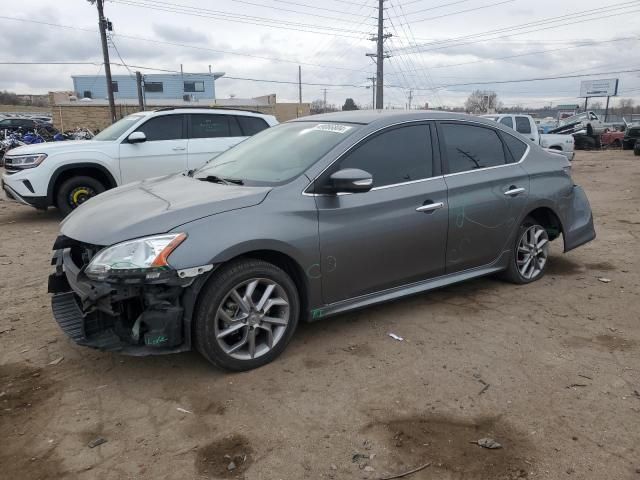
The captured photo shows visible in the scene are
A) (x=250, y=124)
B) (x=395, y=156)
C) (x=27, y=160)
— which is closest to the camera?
(x=395, y=156)

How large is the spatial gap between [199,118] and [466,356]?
22.8ft

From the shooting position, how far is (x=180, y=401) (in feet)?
10.1

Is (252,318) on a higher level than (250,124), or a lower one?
lower

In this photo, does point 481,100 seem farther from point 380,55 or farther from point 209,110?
point 209,110

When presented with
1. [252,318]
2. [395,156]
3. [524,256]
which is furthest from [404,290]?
[524,256]

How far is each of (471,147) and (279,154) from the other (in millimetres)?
1737

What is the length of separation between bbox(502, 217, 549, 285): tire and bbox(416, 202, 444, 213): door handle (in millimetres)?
1186

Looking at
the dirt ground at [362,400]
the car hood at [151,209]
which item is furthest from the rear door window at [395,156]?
the dirt ground at [362,400]

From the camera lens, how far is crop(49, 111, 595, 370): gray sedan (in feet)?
10.1

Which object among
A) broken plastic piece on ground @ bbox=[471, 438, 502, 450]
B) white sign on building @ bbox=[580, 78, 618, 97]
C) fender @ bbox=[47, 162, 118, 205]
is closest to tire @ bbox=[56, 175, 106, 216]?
fender @ bbox=[47, 162, 118, 205]

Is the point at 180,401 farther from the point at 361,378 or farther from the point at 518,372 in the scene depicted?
the point at 518,372

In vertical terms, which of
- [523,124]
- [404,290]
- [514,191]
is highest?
[523,124]

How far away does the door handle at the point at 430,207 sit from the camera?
13.2 ft

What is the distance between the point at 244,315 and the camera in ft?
10.8
